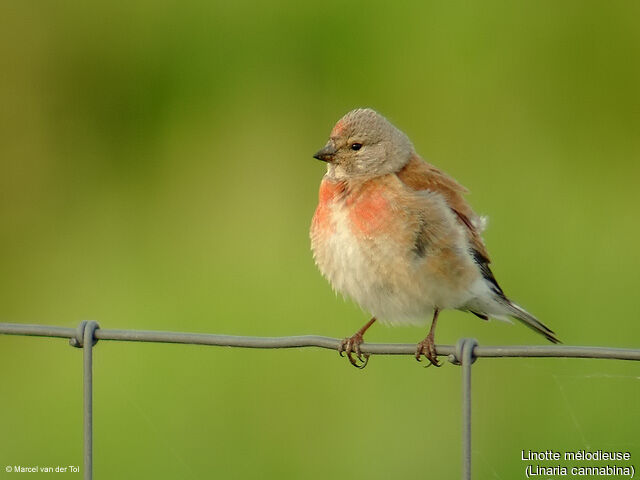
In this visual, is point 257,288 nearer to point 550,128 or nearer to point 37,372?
point 37,372

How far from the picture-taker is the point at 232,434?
589 cm

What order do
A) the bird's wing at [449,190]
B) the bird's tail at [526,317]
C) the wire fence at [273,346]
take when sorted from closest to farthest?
the wire fence at [273,346] → the bird's wing at [449,190] → the bird's tail at [526,317]

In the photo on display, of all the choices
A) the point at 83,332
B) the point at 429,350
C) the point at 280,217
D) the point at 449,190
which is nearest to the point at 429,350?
the point at 429,350

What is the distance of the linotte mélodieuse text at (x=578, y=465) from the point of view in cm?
479

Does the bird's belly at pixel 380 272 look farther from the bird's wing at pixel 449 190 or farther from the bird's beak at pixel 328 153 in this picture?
the bird's beak at pixel 328 153

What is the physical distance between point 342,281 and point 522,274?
1965 millimetres

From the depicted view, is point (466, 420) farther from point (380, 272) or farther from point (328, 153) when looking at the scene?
point (328, 153)

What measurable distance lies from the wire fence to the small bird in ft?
2.17

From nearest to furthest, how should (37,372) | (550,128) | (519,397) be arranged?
(519,397) → (37,372) → (550,128)

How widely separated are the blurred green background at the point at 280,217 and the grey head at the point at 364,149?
1259mm

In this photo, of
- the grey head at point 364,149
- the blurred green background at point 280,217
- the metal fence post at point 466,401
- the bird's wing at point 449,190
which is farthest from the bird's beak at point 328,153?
the metal fence post at point 466,401

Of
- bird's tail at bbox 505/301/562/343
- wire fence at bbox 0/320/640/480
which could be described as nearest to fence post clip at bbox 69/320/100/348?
wire fence at bbox 0/320/640/480

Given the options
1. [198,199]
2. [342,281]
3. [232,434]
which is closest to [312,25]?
[198,199]

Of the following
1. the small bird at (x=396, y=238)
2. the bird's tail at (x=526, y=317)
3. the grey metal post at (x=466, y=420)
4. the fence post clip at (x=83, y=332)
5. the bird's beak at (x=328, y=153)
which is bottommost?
the grey metal post at (x=466, y=420)
